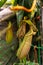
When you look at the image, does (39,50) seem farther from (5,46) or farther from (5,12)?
(5,12)

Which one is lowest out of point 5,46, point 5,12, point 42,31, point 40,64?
point 40,64

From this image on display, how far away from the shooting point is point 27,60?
144 cm

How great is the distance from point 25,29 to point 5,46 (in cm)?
18

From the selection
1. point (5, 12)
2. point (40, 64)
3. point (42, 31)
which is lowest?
point (40, 64)

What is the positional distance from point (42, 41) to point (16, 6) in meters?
0.27

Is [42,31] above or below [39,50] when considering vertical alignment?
above

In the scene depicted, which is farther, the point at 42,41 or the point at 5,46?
the point at 5,46

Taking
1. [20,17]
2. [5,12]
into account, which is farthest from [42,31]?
[5,12]

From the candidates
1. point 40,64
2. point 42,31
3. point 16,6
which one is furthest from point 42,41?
point 16,6

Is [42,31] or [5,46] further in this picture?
[5,46]

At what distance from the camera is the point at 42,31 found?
1.35 meters

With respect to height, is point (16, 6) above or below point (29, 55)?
above

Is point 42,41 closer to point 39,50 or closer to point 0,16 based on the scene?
point 39,50

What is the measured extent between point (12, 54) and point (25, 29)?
0.19 m
